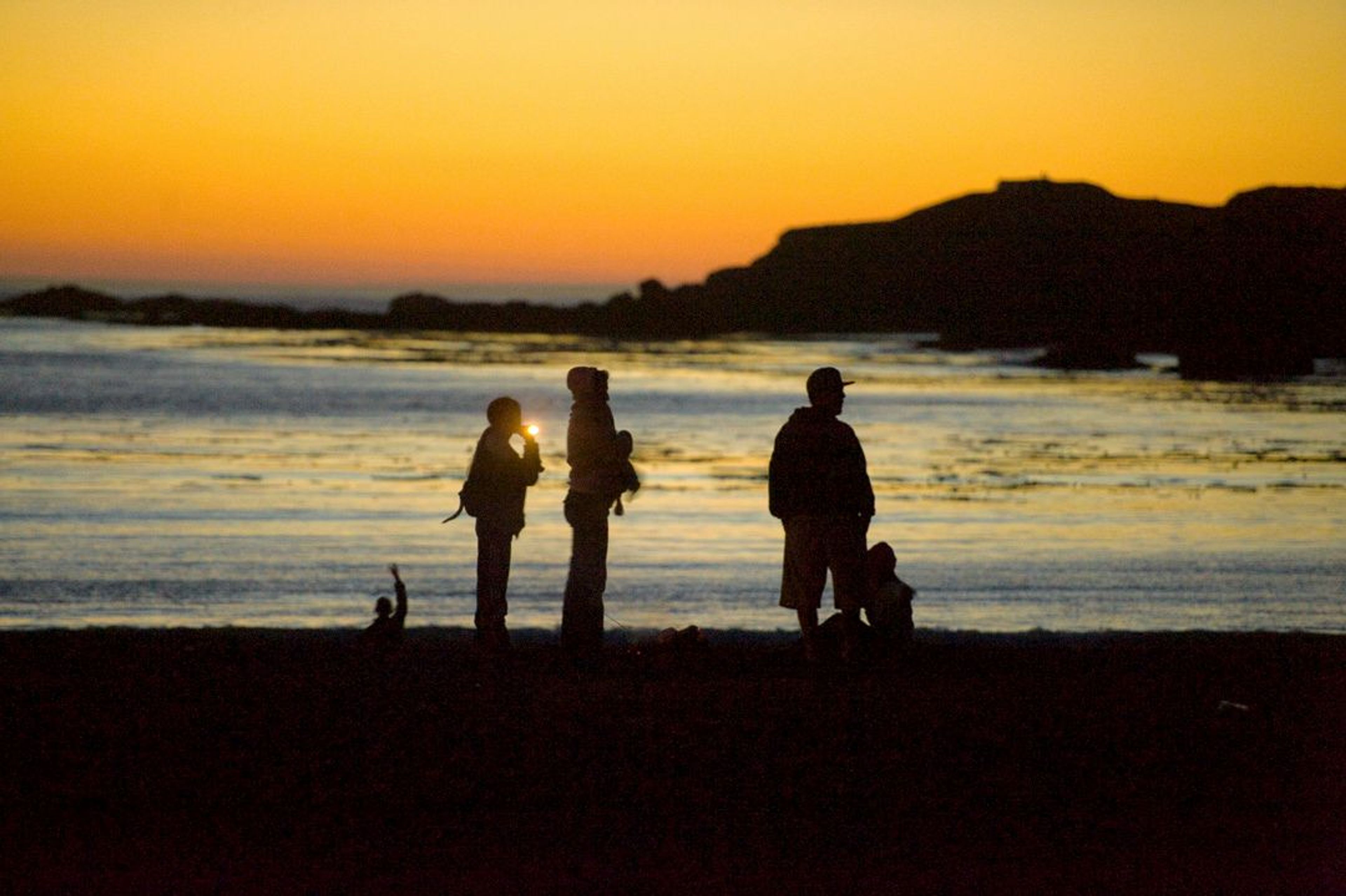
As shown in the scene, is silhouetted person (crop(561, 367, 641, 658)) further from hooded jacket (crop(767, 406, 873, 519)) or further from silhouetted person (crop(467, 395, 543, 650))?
hooded jacket (crop(767, 406, 873, 519))

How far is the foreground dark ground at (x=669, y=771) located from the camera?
18.8ft

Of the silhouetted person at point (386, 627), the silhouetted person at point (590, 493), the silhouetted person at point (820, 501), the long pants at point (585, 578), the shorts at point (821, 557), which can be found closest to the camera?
the silhouetted person at point (820, 501)

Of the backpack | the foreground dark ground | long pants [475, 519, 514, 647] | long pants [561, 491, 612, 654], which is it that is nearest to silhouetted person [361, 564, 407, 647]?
the foreground dark ground

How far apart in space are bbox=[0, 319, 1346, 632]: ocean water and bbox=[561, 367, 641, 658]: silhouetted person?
3.31 m

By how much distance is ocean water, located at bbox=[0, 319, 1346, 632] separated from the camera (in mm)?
14625

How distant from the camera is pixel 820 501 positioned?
31.7 feet

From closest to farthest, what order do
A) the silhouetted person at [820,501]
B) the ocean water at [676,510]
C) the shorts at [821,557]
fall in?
the silhouetted person at [820,501] → the shorts at [821,557] → the ocean water at [676,510]

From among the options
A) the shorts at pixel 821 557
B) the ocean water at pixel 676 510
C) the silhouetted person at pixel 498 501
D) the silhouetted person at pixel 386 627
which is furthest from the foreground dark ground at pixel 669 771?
the ocean water at pixel 676 510

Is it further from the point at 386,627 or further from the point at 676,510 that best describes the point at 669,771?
the point at 676,510

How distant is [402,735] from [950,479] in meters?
19.5

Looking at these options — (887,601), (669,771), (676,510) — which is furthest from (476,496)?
(676,510)

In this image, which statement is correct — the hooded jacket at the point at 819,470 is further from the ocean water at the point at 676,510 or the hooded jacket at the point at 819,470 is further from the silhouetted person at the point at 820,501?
the ocean water at the point at 676,510

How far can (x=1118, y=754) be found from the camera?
768 centimetres

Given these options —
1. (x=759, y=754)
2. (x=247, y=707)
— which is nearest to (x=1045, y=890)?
(x=759, y=754)
